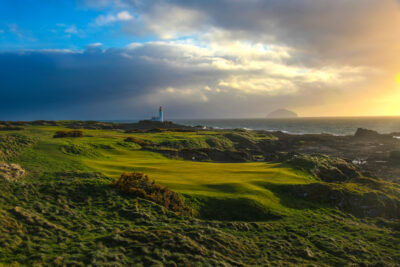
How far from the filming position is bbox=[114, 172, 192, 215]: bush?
48.8 ft

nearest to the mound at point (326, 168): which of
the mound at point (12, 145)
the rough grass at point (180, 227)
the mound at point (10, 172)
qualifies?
the rough grass at point (180, 227)

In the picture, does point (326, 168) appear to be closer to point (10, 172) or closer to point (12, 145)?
point (10, 172)

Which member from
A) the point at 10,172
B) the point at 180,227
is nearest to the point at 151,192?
the point at 180,227

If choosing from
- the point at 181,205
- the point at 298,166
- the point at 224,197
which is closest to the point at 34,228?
the point at 181,205

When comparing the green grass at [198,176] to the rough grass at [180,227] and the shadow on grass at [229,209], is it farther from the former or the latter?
the shadow on grass at [229,209]

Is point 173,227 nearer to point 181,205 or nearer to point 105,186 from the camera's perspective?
point 181,205

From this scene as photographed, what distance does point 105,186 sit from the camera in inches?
625

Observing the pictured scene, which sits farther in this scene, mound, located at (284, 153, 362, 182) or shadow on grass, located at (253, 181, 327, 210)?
mound, located at (284, 153, 362, 182)

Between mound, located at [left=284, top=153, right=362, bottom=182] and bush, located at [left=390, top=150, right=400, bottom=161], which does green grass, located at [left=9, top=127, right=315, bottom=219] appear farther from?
bush, located at [left=390, top=150, right=400, bottom=161]

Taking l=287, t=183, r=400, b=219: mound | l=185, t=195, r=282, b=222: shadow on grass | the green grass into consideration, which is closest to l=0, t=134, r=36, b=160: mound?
the green grass

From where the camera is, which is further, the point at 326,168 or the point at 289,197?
the point at 326,168

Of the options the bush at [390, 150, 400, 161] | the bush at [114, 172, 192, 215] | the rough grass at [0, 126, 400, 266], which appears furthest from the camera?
the bush at [390, 150, 400, 161]

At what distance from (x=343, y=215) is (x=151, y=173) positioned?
14.3m

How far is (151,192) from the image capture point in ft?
51.5
